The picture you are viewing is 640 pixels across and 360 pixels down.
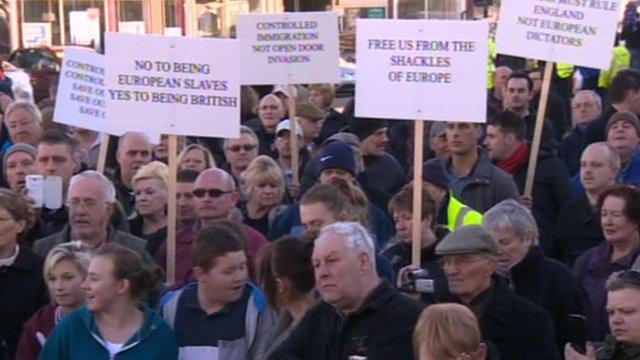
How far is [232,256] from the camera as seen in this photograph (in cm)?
637

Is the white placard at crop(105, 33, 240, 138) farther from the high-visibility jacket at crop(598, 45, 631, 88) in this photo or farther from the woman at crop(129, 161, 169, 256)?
the high-visibility jacket at crop(598, 45, 631, 88)

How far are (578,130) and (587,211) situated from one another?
11.3 ft

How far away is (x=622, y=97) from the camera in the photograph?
39.3ft

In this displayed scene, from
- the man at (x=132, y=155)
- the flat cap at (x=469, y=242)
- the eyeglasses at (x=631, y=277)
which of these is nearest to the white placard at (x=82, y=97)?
the man at (x=132, y=155)

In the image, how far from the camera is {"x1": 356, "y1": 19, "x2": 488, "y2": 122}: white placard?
770 cm

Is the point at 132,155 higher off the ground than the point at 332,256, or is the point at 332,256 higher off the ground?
the point at 332,256

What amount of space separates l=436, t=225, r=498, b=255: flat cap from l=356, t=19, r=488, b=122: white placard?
1.45 m

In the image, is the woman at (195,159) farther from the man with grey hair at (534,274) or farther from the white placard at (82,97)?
the man with grey hair at (534,274)

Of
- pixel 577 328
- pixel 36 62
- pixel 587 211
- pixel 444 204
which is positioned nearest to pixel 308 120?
pixel 587 211

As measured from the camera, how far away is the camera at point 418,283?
6359 mm

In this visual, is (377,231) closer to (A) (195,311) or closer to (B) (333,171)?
(B) (333,171)

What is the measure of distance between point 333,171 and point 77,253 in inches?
95.0

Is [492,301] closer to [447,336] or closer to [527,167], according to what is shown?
[447,336]

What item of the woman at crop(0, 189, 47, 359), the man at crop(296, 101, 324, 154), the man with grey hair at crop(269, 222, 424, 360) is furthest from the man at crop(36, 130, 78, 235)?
the man at crop(296, 101, 324, 154)
